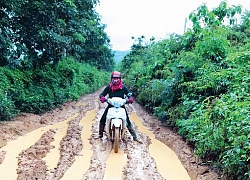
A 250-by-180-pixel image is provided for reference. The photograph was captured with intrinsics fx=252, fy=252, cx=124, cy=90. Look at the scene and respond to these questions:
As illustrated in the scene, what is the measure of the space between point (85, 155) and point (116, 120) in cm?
99

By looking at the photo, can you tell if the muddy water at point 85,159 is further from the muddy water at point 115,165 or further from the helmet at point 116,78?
the helmet at point 116,78

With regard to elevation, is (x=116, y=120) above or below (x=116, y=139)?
above

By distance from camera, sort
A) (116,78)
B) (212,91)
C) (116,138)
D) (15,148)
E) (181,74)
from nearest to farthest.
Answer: (116,138) < (15,148) < (116,78) < (212,91) < (181,74)

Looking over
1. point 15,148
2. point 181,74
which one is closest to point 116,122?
point 15,148

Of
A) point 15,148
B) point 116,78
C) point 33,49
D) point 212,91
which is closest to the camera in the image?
point 15,148

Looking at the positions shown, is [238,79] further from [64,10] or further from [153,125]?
[64,10]

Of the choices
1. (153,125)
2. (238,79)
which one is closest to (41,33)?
(153,125)

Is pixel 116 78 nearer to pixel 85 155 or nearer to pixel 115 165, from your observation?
pixel 85 155

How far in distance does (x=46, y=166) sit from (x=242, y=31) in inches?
352

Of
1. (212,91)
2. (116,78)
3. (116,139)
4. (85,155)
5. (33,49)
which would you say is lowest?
(85,155)

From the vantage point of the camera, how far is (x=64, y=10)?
9664 mm

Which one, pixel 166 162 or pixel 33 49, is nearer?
pixel 166 162

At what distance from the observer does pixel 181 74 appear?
761cm

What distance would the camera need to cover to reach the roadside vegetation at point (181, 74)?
4.26 m
